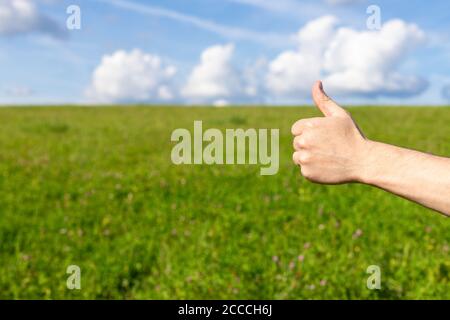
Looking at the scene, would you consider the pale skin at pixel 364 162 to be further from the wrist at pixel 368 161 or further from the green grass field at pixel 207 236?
the green grass field at pixel 207 236

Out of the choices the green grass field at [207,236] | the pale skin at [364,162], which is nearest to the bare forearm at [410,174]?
the pale skin at [364,162]

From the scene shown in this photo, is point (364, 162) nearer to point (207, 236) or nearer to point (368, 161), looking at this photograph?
point (368, 161)

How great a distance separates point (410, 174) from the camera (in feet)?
8.24

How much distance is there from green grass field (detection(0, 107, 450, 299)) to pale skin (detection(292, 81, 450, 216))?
2811 millimetres

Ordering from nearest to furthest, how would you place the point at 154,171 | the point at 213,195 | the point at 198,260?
the point at 198,260
the point at 213,195
the point at 154,171

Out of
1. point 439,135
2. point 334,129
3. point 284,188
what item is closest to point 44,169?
point 284,188

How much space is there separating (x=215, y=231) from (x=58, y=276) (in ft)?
6.58

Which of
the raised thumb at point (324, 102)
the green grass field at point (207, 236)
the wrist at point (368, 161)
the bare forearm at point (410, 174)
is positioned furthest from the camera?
the green grass field at point (207, 236)

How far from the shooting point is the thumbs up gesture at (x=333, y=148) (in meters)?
2.61

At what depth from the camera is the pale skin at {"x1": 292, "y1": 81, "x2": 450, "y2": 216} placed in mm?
2486

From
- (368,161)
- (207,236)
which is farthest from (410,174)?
(207,236)
